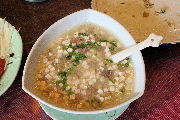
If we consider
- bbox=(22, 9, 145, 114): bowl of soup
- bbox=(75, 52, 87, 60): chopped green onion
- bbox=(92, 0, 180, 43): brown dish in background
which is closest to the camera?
bbox=(22, 9, 145, 114): bowl of soup

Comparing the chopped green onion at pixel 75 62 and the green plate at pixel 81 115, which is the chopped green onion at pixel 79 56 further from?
the green plate at pixel 81 115

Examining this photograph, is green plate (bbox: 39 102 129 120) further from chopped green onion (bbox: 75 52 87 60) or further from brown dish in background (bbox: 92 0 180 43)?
Answer: brown dish in background (bbox: 92 0 180 43)

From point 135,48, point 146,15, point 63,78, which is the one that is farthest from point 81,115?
point 146,15

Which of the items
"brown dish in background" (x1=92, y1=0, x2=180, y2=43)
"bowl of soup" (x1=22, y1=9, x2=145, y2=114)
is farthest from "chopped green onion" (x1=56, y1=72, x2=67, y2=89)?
"brown dish in background" (x1=92, y1=0, x2=180, y2=43)

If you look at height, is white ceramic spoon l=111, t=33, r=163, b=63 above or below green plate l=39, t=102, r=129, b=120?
above

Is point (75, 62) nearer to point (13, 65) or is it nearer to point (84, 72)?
point (84, 72)
